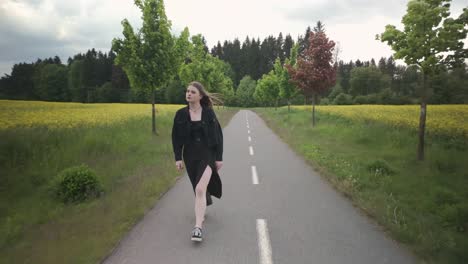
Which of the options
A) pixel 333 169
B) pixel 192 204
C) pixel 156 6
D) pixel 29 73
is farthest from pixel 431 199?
pixel 29 73

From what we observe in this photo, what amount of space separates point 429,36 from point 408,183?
4.02m

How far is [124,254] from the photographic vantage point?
128 inches

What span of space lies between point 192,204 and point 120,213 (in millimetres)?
1284

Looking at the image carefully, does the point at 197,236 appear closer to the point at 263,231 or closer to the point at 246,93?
the point at 263,231

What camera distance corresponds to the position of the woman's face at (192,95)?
3.73 meters

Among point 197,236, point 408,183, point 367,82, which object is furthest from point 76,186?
point 367,82

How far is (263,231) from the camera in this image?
3.87 m

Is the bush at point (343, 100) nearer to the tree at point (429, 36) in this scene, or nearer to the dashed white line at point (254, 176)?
the tree at point (429, 36)

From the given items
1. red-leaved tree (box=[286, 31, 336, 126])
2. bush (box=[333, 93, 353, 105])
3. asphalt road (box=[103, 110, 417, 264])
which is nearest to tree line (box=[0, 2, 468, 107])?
bush (box=[333, 93, 353, 105])

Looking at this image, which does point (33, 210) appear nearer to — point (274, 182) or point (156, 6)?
point (274, 182)

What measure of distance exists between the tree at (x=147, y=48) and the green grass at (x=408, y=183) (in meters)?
7.93

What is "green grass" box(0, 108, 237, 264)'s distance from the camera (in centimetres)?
343

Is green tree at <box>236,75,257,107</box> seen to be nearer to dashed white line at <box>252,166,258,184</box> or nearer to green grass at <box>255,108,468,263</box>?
green grass at <box>255,108,468,263</box>

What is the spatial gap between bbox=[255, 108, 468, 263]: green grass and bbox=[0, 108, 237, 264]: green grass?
4117 millimetres
